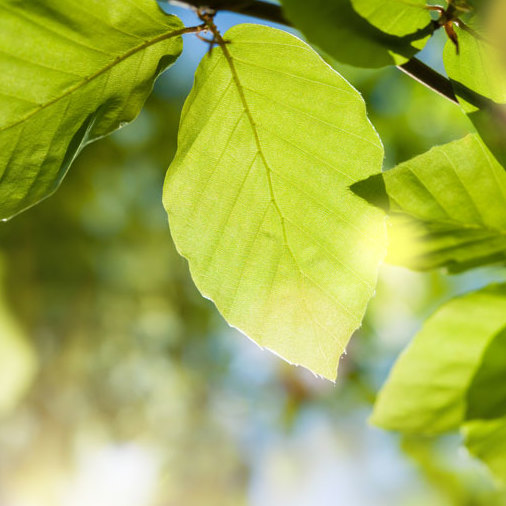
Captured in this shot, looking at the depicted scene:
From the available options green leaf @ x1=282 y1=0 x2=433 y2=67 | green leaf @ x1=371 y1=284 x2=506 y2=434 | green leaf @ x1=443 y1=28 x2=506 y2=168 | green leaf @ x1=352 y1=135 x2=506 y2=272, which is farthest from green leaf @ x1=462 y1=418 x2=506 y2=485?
green leaf @ x1=282 y1=0 x2=433 y2=67

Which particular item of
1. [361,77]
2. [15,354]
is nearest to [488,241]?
[361,77]

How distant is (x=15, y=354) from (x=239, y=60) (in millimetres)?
6093

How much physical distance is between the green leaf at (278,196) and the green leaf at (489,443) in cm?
41

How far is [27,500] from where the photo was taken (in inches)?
268

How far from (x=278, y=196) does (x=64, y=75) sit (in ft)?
1.04

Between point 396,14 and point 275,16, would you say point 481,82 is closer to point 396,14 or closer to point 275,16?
point 396,14

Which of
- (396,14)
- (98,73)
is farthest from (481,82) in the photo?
(98,73)

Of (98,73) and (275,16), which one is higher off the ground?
(275,16)

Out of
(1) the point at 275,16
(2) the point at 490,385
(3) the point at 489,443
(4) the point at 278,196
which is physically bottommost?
(3) the point at 489,443

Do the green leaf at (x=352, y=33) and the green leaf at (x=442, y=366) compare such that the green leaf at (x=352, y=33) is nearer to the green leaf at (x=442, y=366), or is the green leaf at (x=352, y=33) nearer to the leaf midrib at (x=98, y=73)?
the leaf midrib at (x=98, y=73)

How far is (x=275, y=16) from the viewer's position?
0.56m

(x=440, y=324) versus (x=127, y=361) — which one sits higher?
(x=440, y=324)

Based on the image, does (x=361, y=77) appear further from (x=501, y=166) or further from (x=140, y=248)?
(x=140, y=248)

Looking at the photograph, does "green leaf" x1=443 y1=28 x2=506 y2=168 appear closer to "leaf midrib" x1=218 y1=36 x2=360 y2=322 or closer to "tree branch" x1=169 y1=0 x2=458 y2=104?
"tree branch" x1=169 y1=0 x2=458 y2=104
